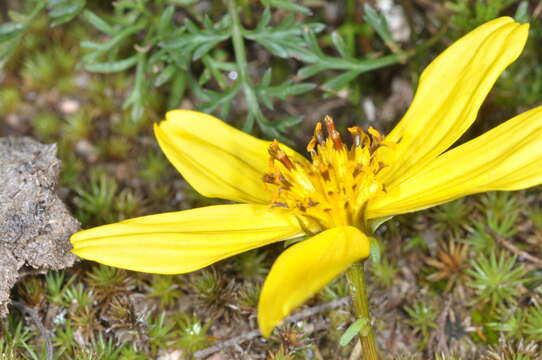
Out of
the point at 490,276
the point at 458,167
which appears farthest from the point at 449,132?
the point at 490,276

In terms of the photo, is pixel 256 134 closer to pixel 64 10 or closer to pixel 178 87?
pixel 178 87

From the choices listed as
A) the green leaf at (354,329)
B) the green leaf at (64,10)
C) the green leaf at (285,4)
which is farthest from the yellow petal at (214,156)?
the green leaf at (64,10)

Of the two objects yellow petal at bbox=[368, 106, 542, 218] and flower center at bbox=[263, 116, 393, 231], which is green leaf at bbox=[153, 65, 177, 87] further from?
yellow petal at bbox=[368, 106, 542, 218]

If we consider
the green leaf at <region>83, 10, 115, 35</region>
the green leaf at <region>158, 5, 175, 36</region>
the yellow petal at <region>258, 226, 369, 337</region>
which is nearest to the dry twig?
the yellow petal at <region>258, 226, 369, 337</region>

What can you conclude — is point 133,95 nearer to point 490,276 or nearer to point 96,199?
point 96,199

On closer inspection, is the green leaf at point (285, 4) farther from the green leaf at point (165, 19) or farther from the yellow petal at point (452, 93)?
the yellow petal at point (452, 93)

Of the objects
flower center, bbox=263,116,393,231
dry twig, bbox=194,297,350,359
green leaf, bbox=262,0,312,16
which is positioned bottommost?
dry twig, bbox=194,297,350,359

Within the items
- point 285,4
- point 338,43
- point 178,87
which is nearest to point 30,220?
point 178,87
